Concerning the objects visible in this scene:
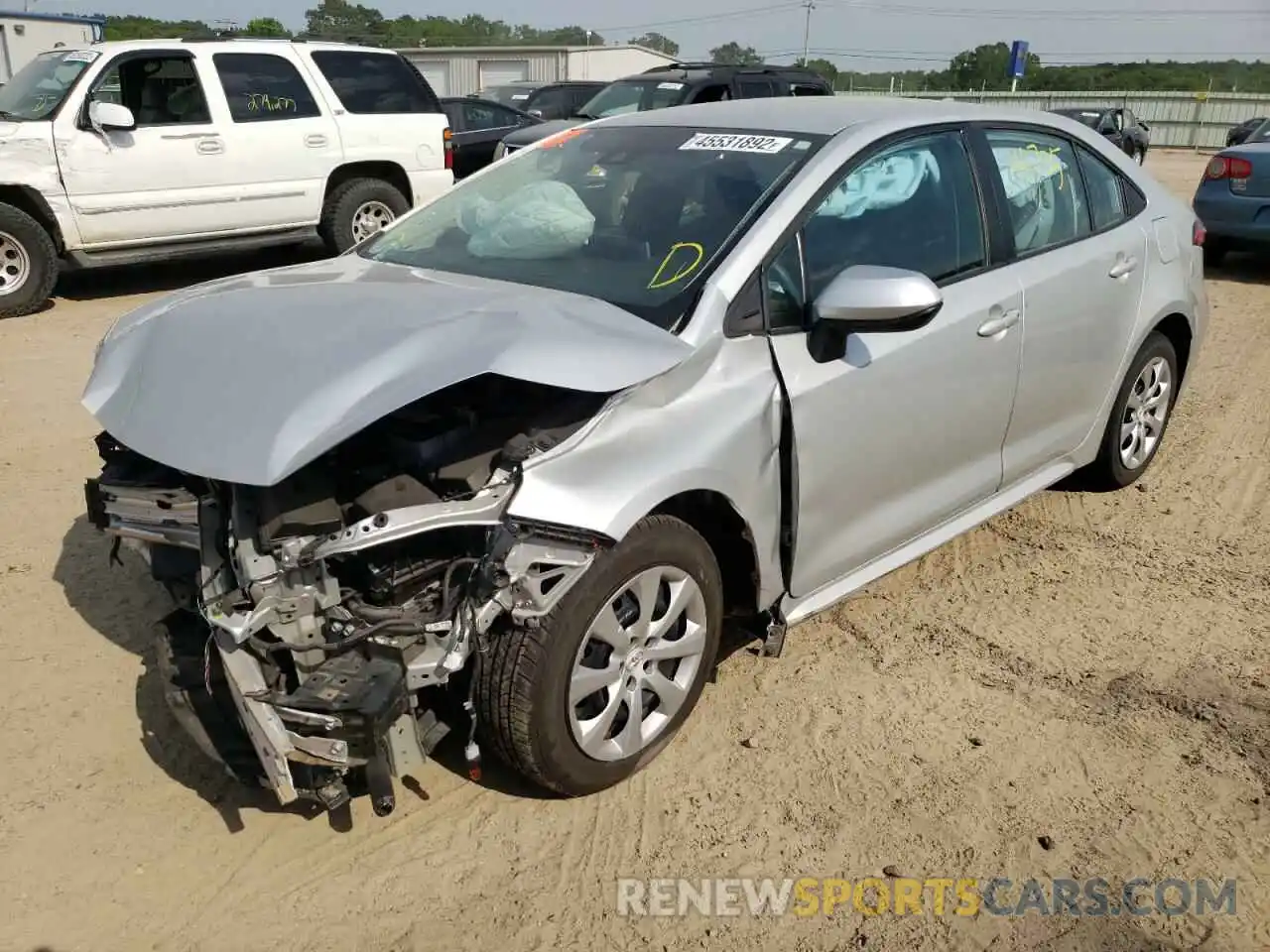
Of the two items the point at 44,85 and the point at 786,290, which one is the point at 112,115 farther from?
the point at 786,290

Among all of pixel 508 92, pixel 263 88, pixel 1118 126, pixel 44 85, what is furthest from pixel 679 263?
pixel 508 92

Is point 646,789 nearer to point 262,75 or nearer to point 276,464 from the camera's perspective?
point 276,464

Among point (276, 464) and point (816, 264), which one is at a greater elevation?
point (816, 264)

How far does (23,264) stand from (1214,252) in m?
11.0

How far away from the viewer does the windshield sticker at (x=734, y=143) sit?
3.45 meters

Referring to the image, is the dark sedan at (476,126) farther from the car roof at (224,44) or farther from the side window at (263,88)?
the side window at (263,88)

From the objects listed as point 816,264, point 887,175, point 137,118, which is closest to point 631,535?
point 816,264

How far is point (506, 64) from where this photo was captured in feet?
148

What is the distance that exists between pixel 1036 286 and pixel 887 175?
81cm

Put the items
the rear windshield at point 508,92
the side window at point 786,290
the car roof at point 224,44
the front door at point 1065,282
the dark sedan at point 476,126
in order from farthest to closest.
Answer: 1. the rear windshield at point 508,92
2. the dark sedan at point 476,126
3. the car roof at point 224,44
4. the front door at point 1065,282
5. the side window at point 786,290

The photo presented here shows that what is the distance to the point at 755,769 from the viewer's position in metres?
3.10

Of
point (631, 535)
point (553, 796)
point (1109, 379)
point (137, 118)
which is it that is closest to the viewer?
point (631, 535)

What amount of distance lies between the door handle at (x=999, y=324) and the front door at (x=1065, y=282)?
0.10 m
